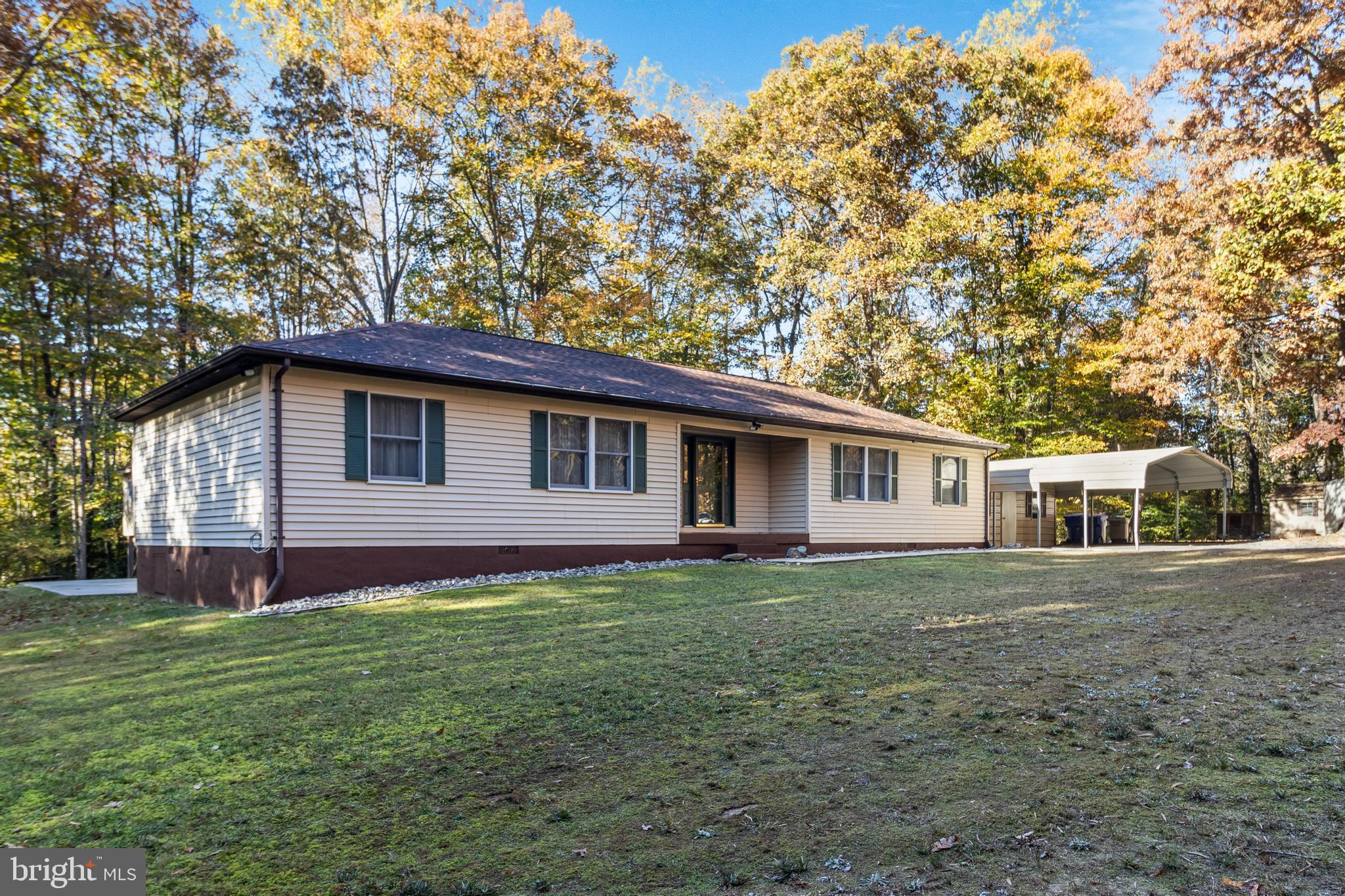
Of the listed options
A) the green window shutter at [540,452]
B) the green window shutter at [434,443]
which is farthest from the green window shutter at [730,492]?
the green window shutter at [434,443]

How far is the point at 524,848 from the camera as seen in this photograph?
284 centimetres

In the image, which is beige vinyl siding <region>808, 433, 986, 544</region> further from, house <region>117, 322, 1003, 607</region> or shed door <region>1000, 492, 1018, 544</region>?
shed door <region>1000, 492, 1018, 544</region>

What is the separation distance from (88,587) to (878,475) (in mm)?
16618

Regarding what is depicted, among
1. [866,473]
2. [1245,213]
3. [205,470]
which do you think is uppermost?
[1245,213]

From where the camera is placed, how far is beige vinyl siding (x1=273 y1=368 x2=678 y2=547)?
10312mm

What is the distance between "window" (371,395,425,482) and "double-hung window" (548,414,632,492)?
2.24 meters

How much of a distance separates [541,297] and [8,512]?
15246 mm

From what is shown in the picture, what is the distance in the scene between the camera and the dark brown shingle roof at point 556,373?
10.8 metres

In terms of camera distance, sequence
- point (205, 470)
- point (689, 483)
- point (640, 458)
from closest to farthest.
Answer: point (205, 470), point (640, 458), point (689, 483)

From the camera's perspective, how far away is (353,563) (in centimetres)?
1062

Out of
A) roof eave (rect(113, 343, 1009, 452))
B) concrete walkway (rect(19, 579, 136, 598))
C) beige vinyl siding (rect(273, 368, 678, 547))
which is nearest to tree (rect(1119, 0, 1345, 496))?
roof eave (rect(113, 343, 1009, 452))

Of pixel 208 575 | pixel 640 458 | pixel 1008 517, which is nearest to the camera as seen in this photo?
pixel 208 575

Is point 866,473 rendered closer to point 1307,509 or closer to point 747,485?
point 747,485

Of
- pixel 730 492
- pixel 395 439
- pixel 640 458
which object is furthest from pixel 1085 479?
pixel 395 439
